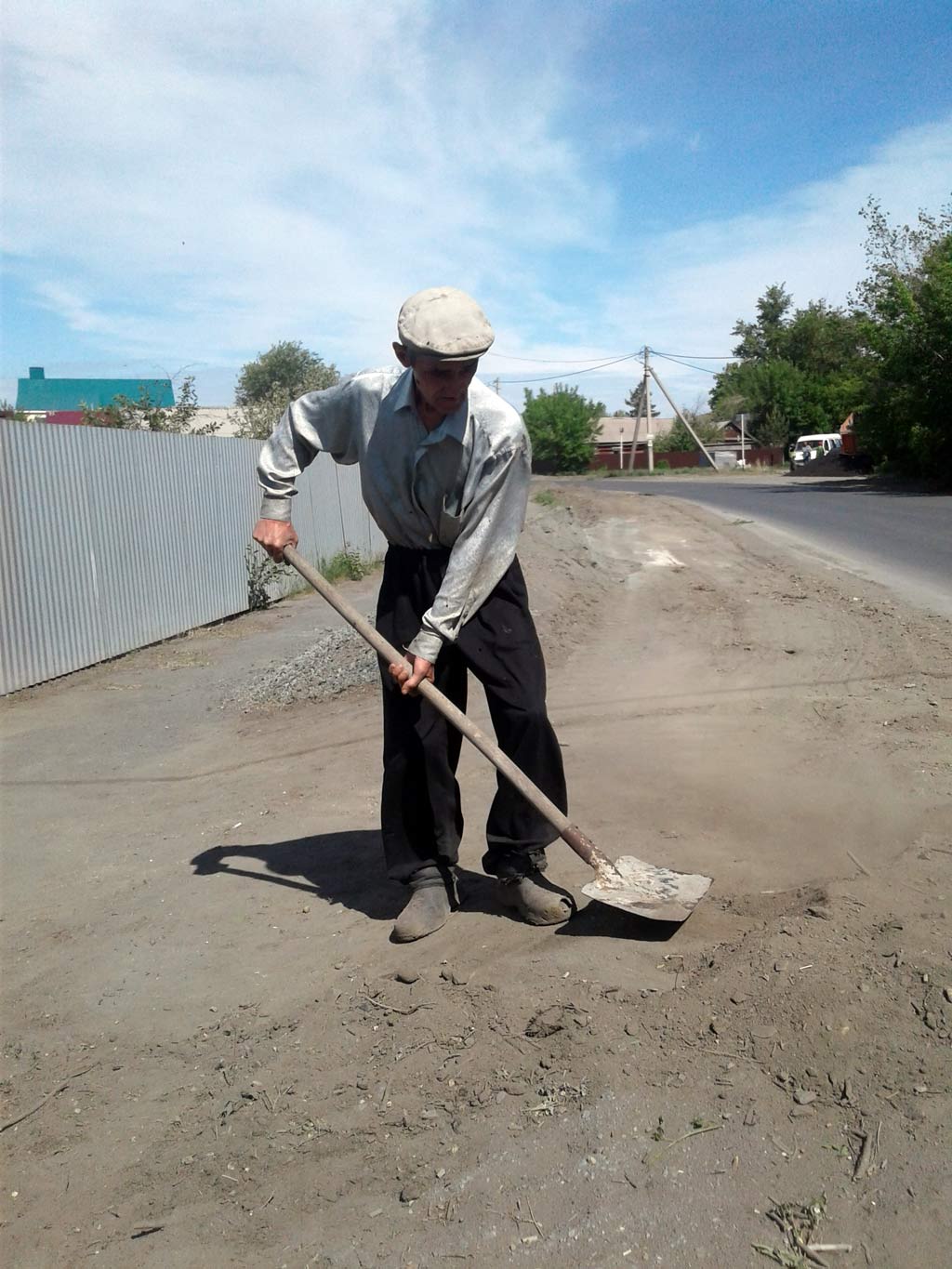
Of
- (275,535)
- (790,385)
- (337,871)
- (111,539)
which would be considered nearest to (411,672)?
(275,535)

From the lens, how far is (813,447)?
54156 mm

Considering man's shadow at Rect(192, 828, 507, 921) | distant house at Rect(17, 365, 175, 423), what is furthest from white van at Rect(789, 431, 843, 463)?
man's shadow at Rect(192, 828, 507, 921)

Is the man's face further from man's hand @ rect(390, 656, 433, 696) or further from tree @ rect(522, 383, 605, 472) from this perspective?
tree @ rect(522, 383, 605, 472)

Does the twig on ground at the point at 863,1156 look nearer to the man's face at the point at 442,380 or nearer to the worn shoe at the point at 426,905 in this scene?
the worn shoe at the point at 426,905

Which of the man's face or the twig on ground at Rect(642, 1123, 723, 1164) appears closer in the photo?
the twig on ground at Rect(642, 1123, 723, 1164)

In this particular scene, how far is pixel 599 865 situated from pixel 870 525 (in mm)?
14123

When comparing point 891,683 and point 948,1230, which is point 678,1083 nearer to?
point 948,1230

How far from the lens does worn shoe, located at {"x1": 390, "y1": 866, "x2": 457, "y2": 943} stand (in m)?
3.11

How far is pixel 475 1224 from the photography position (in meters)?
1.95

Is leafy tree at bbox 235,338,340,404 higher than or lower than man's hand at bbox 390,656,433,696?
higher

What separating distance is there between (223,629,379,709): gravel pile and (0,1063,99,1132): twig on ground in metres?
3.88

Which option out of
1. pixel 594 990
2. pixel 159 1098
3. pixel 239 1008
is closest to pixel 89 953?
pixel 239 1008

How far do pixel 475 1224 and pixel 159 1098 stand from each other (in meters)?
0.90

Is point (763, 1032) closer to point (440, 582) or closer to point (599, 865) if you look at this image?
point (599, 865)
